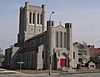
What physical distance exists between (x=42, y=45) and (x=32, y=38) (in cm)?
1522

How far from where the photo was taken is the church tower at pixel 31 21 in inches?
3851

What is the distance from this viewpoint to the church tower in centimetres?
9781

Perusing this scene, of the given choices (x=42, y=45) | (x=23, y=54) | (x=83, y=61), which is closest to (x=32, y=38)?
(x=23, y=54)

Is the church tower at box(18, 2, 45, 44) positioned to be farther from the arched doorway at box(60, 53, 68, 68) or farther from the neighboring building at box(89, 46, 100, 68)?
the neighboring building at box(89, 46, 100, 68)

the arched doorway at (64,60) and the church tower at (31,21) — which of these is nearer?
the arched doorway at (64,60)

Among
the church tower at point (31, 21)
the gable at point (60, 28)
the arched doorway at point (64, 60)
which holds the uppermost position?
the church tower at point (31, 21)

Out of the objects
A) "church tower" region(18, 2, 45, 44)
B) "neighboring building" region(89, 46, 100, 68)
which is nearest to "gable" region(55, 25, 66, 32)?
"church tower" region(18, 2, 45, 44)

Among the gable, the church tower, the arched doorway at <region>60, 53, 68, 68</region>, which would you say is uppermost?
the church tower

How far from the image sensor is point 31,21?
98.1 m

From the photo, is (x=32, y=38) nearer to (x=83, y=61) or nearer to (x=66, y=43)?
(x=66, y=43)

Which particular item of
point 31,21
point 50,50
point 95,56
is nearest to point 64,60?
point 50,50

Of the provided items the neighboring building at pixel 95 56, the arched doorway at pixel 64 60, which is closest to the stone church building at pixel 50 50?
the arched doorway at pixel 64 60

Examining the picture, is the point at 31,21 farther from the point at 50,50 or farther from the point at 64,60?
the point at 64,60

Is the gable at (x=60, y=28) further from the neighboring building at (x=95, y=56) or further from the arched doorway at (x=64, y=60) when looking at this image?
the neighboring building at (x=95, y=56)
